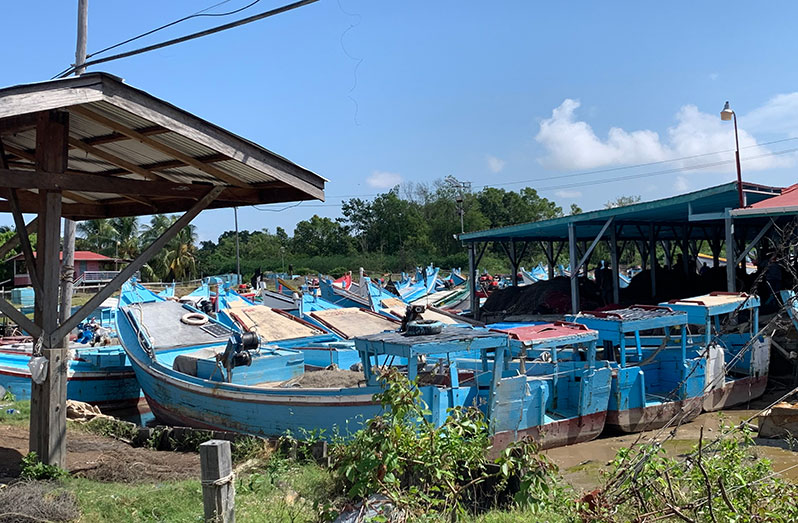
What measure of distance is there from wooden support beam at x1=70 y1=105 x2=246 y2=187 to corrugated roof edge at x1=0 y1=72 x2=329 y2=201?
0.60 meters

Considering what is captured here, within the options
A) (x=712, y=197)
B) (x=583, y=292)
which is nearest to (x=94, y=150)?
(x=712, y=197)

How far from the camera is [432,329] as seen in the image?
8.98m

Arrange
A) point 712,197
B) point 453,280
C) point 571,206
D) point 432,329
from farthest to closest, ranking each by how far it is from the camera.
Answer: point 571,206 < point 453,280 < point 712,197 < point 432,329

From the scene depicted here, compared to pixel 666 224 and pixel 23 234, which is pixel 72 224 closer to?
pixel 23 234

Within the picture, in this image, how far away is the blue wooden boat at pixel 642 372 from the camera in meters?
11.6

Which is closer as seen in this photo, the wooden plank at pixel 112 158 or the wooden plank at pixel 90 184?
the wooden plank at pixel 90 184

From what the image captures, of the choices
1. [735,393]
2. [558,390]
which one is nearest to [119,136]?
[558,390]

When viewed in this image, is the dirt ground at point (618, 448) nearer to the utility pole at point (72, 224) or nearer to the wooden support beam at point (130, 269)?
the wooden support beam at point (130, 269)

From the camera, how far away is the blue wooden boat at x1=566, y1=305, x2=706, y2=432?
37.9 ft

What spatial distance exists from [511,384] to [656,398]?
442cm

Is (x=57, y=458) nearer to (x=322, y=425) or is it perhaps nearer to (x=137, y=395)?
(x=322, y=425)

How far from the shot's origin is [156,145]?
6531 millimetres

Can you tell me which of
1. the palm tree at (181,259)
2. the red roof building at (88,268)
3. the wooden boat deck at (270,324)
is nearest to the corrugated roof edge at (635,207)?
the wooden boat deck at (270,324)

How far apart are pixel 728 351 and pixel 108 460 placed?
40.9ft
